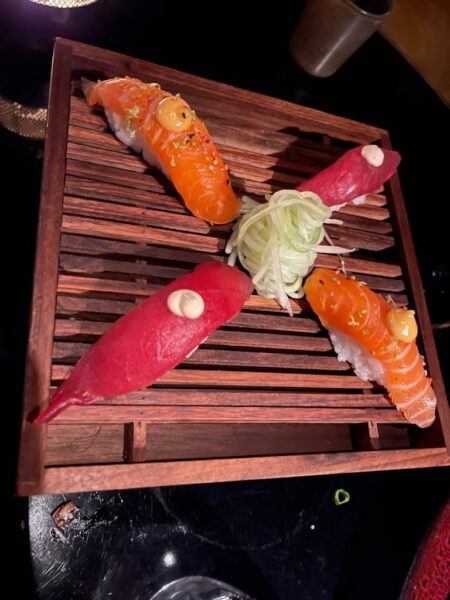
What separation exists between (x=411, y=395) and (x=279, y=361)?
1.69 feet

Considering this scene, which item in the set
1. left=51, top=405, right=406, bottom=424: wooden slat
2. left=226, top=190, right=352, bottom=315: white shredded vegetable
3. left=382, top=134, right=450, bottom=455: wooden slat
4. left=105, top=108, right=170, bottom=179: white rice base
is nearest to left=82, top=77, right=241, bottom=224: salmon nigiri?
left=105, top=108, right=170, bottom=179: white rice base

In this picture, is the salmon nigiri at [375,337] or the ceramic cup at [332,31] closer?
the salmon nigiri at [375,337]

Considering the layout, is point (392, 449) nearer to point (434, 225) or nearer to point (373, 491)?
point (373, 491)

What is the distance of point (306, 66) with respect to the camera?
2627 mm

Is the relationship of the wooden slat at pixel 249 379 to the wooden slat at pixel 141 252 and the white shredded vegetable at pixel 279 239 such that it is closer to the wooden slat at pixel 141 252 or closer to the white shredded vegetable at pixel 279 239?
the white shredded vegetable at pixel 279 239

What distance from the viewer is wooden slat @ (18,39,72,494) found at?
4.28 ft

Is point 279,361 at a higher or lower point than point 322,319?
lower

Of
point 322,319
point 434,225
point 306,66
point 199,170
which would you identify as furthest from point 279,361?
point 306,66

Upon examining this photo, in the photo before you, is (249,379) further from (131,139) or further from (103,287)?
(131,139)

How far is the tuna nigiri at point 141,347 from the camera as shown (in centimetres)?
132

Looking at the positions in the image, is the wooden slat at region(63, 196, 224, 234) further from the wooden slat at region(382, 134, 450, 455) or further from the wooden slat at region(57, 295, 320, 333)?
the wooden slat at region(382, 134, 450, 455)

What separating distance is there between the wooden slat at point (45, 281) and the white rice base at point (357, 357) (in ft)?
3.27

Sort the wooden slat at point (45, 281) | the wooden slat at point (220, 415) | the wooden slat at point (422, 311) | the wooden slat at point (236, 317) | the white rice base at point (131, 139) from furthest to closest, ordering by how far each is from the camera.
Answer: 1. the wooden slat at point (422, 311)
2. the white rice base at point (131, 139)
3. the wooden slat at point (236, 317)
4. the wooden slat at point (220, 415)
5. the wooden slat at point (45, 281)

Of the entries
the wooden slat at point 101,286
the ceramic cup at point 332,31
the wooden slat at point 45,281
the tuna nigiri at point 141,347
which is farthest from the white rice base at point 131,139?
the ceramic cup at point 332,31
